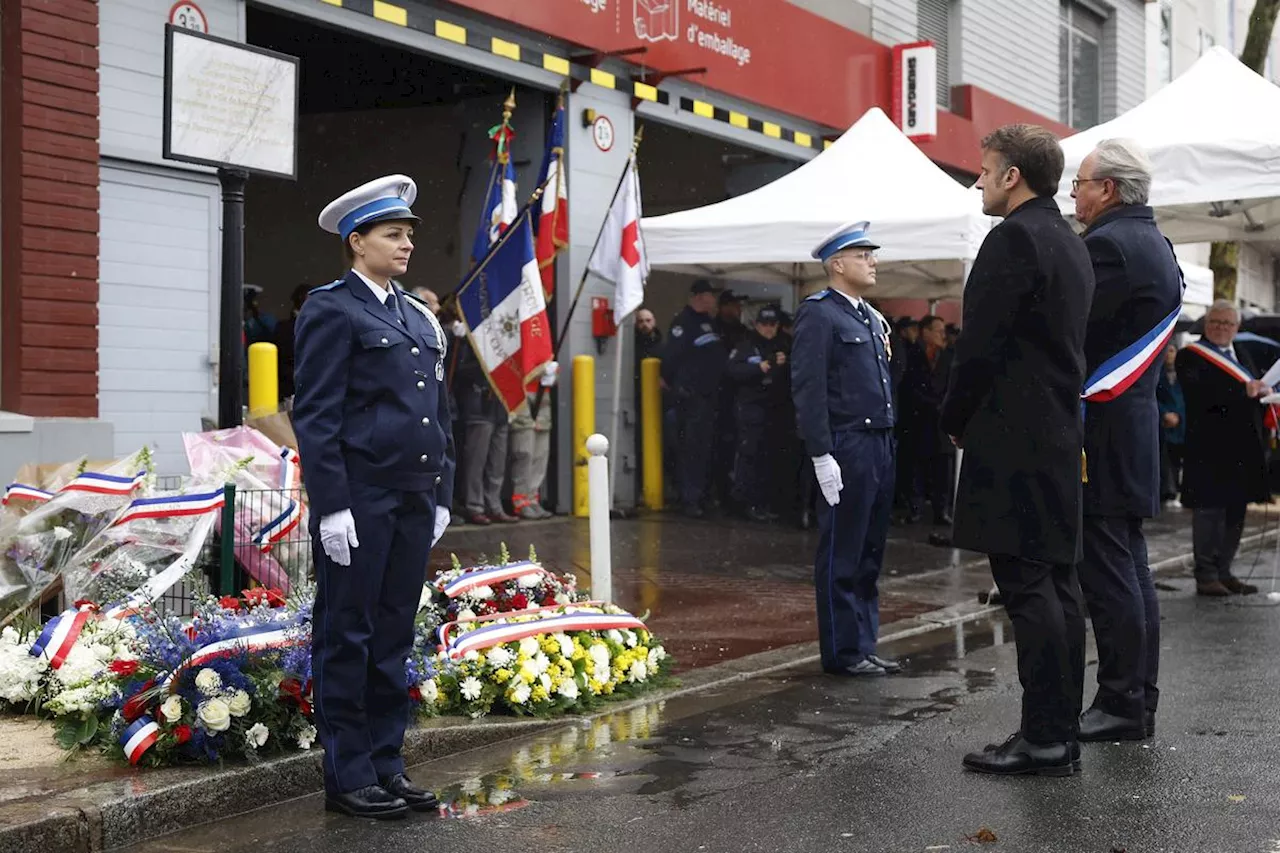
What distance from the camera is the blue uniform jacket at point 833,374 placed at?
25.5 feet

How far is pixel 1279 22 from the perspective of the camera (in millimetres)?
39875

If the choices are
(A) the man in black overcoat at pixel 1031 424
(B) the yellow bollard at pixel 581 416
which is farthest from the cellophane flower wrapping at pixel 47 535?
(B) the yellow bollard at pixel 581 416

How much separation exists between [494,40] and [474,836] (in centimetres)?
981

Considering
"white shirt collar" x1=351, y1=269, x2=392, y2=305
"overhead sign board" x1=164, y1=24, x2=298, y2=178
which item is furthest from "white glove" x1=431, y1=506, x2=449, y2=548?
"overhead sign board" x1=164, y1=24, x2=298, y2=178

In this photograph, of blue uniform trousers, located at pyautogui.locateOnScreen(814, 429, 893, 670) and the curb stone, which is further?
blue uniform trousers, located at pyautogui.locateOnScreen(814, 429, 893, 670)

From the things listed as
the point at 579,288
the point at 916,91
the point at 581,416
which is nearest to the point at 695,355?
the point at 581,416

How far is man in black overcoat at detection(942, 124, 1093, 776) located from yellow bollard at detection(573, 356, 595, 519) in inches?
361

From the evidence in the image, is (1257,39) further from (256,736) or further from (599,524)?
(256,736)

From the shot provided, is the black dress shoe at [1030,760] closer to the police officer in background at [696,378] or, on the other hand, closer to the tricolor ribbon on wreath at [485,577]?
the tricolor ribbon on wreath at [485,577]

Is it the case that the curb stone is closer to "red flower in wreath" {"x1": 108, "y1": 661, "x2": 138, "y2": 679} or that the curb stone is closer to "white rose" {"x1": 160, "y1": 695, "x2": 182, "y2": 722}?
"white rose" {"x1": 160, "y1": 695, "x2": 182, "y2": 722}

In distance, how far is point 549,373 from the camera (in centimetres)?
1369

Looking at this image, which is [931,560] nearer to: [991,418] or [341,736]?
[991,418]

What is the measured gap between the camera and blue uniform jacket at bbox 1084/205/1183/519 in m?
6.23

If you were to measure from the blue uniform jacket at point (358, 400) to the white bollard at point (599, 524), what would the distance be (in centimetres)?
274
